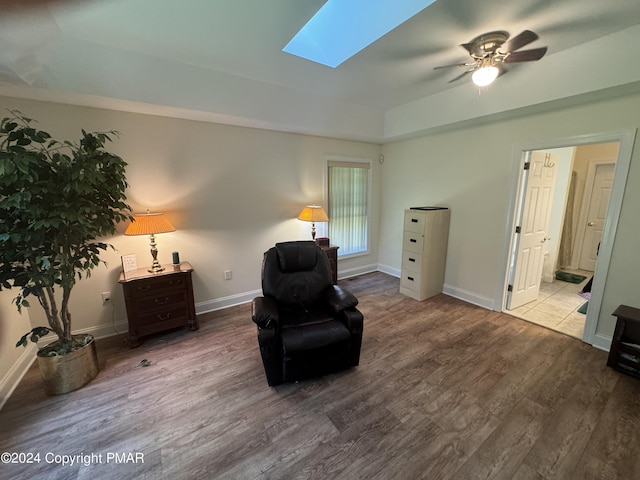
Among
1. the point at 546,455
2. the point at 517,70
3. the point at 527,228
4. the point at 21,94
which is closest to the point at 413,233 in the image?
the point at 527,228

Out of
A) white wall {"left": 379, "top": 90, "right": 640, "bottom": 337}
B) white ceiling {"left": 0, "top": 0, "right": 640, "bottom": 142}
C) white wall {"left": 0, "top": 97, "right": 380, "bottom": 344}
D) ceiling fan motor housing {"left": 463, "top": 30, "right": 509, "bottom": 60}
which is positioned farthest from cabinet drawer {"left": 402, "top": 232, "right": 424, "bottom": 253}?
ceiling fan motor housing {"left": 463, "top": 30, "right": 509, "bottom": 60}

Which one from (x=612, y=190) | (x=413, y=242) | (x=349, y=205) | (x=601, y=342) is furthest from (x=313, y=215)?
(x=601, y=342)

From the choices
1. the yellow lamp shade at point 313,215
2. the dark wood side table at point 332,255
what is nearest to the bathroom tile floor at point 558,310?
the dark wood side table at point 332,255

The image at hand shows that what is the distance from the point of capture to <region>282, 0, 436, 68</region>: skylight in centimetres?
184

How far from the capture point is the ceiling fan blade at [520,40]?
63.3 inches

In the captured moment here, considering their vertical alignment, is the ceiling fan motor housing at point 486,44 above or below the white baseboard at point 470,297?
above

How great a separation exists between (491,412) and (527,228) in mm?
2342

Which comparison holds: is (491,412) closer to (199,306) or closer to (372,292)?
(372,292)

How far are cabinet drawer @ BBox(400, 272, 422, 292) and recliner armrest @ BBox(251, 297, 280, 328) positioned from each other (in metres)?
2.26

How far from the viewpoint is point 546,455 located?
1.51m

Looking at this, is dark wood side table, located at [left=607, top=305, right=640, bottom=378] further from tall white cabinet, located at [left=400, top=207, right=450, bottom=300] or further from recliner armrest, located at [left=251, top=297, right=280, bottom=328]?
recliner armrest, located at [left=251, top=297, right=280, bottom=328]

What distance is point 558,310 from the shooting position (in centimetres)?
328

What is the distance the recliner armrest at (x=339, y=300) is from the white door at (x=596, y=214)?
5207 mm

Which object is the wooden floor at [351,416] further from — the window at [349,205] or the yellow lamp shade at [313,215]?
the window at [349,205]
